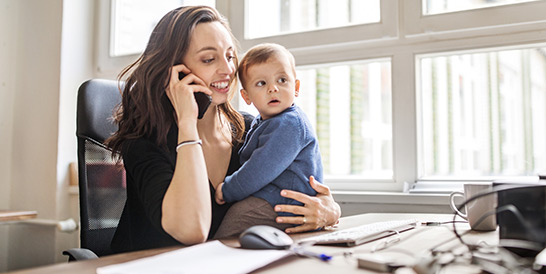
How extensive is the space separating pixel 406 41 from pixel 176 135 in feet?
3.49

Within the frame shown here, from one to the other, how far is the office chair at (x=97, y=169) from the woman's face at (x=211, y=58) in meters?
0.35

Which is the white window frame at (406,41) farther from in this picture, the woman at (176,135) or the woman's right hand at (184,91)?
the woman's right hand at (184,91)

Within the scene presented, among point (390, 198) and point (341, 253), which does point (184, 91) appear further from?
point (390, 198)

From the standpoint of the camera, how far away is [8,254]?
8.52ft

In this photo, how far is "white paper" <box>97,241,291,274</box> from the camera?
690 millimetres

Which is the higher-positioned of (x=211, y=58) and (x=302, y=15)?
(x=302, y=15)

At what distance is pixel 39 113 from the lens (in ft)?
8.46

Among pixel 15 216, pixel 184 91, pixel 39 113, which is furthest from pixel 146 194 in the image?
pixel 39 113

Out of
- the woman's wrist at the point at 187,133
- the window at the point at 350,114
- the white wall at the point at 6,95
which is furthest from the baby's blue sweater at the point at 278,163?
the white wall at the point at 6,95

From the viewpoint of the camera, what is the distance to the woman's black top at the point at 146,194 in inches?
43.6

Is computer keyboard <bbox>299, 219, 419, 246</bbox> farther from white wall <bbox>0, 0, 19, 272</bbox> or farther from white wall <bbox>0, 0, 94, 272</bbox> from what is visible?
white wall <bbox>0, 0, 19, 272</bbox>

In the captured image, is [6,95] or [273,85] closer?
[273,85]

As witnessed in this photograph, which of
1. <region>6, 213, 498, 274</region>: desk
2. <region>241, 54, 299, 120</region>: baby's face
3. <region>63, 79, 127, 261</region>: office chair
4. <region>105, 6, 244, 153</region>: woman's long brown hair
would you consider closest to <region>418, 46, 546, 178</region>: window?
<region>6, 213, 498, 274</region>: desk

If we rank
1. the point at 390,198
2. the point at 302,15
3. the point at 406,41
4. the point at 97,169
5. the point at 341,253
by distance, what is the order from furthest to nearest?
the point at 302,15 < the point at 406,41 < the point at 390,198 < the point at 97,169 < the point at 341,253
